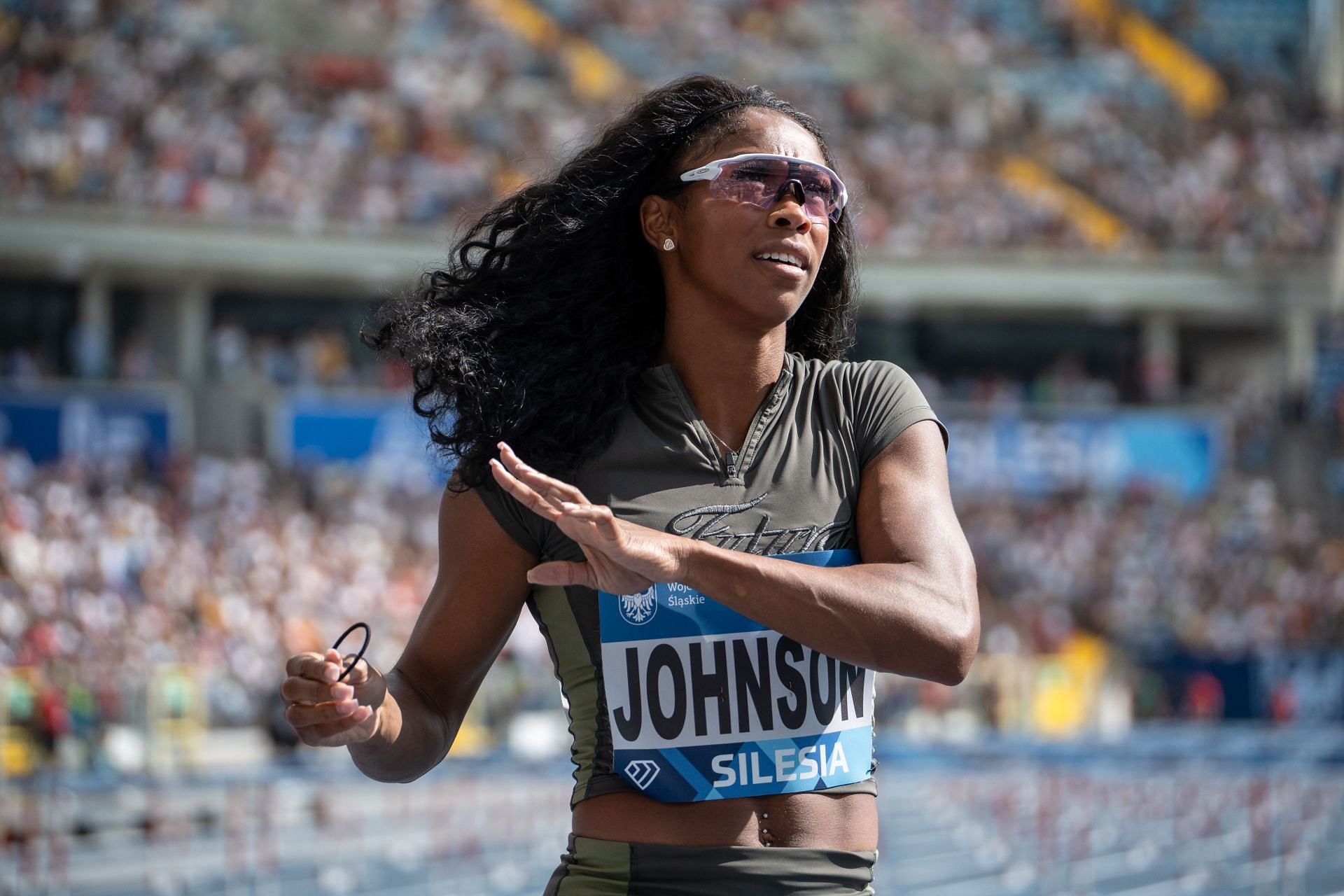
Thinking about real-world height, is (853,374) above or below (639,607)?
above

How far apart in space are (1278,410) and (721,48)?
10.7 metres

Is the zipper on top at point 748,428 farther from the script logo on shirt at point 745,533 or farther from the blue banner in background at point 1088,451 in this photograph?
the blue banner in background at point 1088,451

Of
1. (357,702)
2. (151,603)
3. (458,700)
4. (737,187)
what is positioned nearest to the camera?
(357,702)

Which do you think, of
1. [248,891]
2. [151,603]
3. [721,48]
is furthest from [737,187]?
[721,48]

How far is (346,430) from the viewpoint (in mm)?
22188

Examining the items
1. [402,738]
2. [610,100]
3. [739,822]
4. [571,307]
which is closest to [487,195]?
[610,100]

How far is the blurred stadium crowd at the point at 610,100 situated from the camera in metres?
22.2

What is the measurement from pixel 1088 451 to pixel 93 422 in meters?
14.3

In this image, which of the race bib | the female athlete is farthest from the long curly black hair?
the race bib

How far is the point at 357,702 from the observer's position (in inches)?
85.7

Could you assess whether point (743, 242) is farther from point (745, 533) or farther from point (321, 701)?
point (321, 701)

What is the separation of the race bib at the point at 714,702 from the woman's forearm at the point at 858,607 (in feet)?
0.43

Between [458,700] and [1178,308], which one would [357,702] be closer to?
[458,700]

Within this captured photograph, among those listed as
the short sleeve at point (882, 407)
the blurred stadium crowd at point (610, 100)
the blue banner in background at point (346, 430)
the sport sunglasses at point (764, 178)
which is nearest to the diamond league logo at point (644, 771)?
the short sleeve at point (882, 407)
